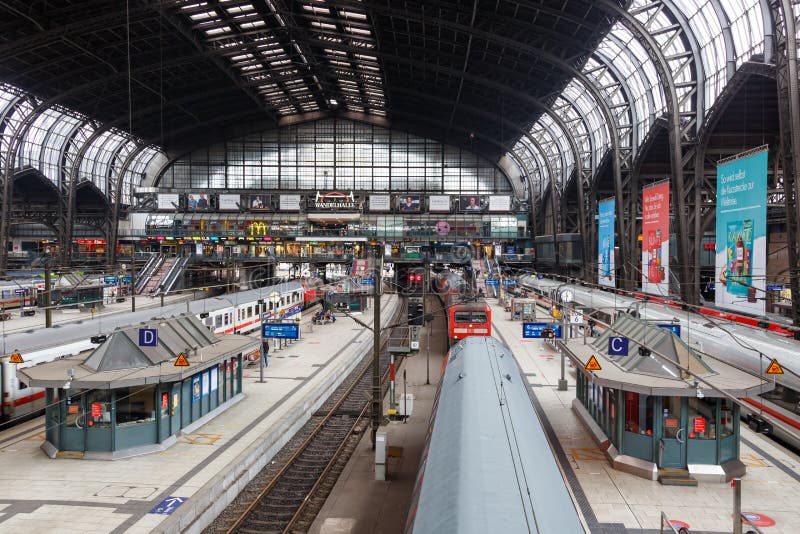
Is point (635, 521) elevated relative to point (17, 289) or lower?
lower

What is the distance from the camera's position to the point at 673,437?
12.7m

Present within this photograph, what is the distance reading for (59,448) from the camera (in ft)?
48.5

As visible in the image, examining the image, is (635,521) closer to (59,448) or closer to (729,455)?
(729,455)

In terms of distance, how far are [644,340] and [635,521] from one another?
5.69 meters

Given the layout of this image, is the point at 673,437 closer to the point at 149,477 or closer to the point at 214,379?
the point at 149,477

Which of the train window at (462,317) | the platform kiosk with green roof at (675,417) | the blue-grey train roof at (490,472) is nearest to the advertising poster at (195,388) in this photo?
the blue-grey train roof at (490,472)

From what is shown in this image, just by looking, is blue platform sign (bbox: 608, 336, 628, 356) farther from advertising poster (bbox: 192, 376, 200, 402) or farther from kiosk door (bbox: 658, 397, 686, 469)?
advertising poster (bbox: 192, 376, 200, 402)

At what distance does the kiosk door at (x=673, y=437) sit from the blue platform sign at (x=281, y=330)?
1736 cm

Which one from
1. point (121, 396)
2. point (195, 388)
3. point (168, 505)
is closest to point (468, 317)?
point (195, 388)

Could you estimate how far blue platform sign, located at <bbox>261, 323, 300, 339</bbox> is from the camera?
85.3 ft

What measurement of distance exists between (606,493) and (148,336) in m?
13.3

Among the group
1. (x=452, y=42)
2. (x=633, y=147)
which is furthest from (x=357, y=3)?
(x=633, y=147)

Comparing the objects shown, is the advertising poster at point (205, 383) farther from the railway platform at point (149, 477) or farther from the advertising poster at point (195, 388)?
the railway platform at point (149, 477)

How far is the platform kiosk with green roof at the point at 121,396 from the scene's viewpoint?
14.5 m
